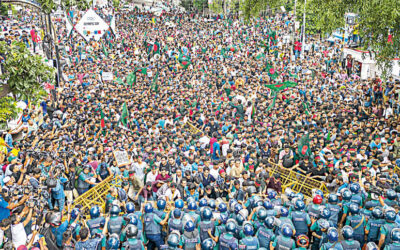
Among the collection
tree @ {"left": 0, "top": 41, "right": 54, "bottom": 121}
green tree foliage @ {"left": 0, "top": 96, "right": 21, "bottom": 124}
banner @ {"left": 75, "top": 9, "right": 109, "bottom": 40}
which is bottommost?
green tree foliage @ {"left": 0, "top": 96, "right": 21, "bottom": 124}

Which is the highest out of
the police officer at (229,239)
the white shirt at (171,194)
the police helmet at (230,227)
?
the police helmet at (230,227)

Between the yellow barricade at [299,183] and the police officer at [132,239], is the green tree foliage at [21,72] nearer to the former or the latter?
the police officer at [132,239]

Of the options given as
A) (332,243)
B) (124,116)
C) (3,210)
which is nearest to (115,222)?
(3,210)

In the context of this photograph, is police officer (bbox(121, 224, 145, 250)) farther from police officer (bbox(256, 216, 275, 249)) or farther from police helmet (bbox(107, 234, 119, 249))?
police officer (bbox(256, 216, 275, 249))

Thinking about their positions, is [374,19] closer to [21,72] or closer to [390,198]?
[390,198]

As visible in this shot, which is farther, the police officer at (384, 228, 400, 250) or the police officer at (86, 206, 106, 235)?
the police officer at (86, 206, 106, 235)

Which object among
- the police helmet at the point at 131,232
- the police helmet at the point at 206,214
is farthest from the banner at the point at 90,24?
the police helmet at the point at 131,232

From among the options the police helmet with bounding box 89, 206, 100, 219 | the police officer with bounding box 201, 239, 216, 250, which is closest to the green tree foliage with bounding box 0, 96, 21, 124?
the police helmet with bounding box 89, 206, 100, 219
